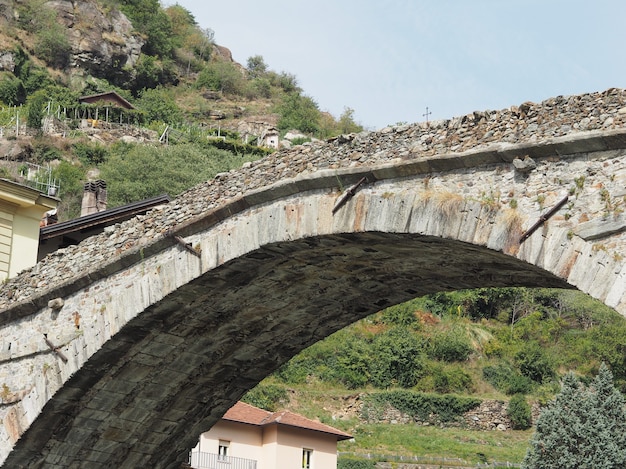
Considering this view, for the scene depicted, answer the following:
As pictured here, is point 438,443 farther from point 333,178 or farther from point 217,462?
point 333,178

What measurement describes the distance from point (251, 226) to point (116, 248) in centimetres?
243

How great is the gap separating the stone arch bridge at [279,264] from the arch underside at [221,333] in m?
0.03

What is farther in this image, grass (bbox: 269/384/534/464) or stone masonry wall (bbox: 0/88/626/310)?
grass (bbox: 269/384/534/464)

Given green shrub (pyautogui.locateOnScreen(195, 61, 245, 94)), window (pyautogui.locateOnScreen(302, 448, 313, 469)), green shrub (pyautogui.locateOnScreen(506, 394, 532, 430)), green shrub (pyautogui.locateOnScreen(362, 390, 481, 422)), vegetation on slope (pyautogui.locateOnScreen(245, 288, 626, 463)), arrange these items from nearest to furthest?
window (pyautogui.locateOnScreen(302, 448, 313, 469)), vegetation on slope (pyautogui.locateOnScreen(245, 288, 626, 463)), green shrub (pyautogui.locateOnScreen(362, 390, 481, 422)), green shrub (pyautogui.locateOnScreen(506, 394, 532, 430)), green shrub (pyautogui.locateOnScreen(195, 61, 245, 94))

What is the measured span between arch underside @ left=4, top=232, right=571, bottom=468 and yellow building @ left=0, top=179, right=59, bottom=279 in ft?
11.4

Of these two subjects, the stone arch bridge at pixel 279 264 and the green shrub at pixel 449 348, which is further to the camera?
the green shrub at pixel 449 348

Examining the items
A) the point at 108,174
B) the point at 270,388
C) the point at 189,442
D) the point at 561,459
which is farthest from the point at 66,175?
the point at 189,442

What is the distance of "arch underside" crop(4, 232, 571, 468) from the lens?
11.1 m

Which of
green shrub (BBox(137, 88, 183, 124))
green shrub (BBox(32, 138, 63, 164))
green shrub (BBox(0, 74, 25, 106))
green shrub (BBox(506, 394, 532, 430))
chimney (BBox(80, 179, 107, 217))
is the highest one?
green shrub (BBox(137, 88, 183, 124))

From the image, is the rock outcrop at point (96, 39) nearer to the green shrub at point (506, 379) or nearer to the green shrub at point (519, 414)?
the green shrub at point (506, 379)

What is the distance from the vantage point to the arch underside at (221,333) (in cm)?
1113

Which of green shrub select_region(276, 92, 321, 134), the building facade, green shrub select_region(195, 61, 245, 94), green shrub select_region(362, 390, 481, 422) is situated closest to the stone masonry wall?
the building facade

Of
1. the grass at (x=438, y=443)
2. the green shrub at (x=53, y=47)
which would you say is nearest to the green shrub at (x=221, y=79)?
the green shrub at (x=53, y=47)

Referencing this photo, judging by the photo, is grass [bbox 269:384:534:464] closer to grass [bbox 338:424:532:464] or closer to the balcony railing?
grass [bbox 338:424:532:464]
